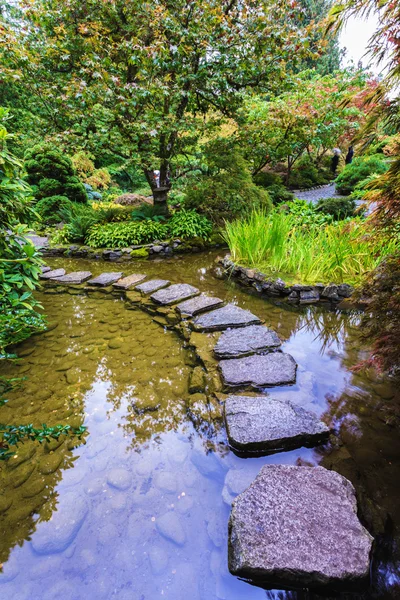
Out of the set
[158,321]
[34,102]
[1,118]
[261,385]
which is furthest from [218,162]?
[261,385]

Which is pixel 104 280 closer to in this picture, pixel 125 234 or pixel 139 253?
pixel 139 253

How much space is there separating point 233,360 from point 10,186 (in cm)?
193

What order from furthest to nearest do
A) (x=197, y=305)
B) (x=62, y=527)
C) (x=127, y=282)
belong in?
(x=127, y=282) < (x=197, y=305) < (x=62, y=527)

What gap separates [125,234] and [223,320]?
3.71m

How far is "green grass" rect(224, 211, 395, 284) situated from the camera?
11.6 ft

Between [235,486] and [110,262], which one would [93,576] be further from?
[110,262]

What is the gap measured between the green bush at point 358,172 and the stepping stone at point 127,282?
8.20 m

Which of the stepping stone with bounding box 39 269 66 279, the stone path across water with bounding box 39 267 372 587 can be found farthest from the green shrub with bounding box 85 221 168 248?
the stone path across water with bounding box 39 267 372 587

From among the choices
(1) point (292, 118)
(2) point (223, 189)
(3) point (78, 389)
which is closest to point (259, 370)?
(3) point (78, 389)

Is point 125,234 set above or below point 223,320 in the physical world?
above

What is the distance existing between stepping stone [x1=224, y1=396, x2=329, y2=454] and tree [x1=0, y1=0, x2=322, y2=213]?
14.1 ft

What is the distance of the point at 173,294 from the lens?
11.8 feet

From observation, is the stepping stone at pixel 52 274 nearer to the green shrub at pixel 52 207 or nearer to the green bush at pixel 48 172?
the green shrub at pixel 52 207

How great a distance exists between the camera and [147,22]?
484 cm
